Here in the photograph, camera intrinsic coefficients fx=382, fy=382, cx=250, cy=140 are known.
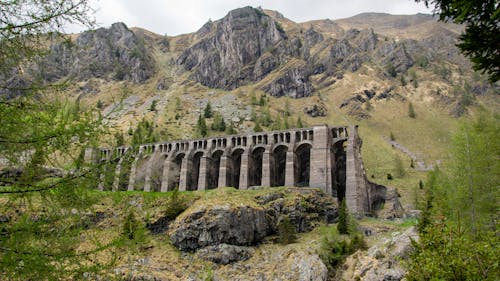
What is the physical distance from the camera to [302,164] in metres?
64.3

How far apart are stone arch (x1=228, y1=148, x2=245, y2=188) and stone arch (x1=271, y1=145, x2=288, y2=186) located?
5.97 metres

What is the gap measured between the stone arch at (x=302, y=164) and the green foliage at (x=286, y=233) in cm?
1421

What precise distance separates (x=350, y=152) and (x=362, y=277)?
24.9 metres

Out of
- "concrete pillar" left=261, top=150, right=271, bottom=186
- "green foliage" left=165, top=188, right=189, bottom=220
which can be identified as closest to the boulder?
"green foliage" left=165, top=188, right=189, bottom=220

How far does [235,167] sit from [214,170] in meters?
3.67

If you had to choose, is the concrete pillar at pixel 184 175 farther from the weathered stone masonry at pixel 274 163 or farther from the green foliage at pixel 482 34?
the green foliage at pixel 482 34

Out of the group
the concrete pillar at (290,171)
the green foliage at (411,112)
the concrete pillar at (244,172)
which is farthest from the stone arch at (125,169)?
the green foliage at (411,112)

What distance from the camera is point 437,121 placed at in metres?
128

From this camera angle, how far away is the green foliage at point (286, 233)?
138 ft

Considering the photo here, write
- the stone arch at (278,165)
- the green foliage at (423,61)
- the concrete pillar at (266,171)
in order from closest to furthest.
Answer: the concrete pillar at (266,171), the stone arch at (278,165), the green foliage at (423,61)

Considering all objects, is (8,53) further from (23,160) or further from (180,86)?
(180,86)

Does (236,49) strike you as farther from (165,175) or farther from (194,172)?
(165,175)

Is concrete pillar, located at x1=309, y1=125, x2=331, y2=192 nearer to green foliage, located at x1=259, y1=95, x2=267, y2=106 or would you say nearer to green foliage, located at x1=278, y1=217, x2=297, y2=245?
green foliage, located at x1=278, y1=217, x2=297, y2=245

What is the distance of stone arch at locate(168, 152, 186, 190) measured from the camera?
2589 inches
